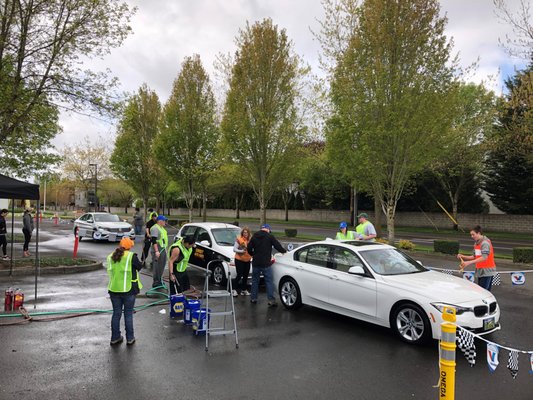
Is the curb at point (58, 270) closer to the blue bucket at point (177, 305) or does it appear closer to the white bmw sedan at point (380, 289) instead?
the blue bucket at point (177, 305)

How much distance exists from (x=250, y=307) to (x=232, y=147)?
615 inches

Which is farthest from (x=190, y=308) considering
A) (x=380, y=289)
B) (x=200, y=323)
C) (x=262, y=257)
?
(x=380, y=289)

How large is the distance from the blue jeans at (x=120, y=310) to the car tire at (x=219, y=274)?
4.39 meters

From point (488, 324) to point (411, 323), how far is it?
1060 mm

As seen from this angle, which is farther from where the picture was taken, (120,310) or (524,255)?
(524,255)

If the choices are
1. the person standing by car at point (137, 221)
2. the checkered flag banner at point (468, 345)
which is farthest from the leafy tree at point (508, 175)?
the checkered flag banner at point (468, 345)

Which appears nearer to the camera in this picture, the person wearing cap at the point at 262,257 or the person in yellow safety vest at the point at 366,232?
the person wearing cap at the point at 262,257

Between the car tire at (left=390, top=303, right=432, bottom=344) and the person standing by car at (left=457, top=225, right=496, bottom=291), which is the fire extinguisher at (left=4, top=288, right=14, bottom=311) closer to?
the car tire at (left=390, top=303, right=432, bottom=344)

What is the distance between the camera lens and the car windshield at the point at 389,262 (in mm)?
7060

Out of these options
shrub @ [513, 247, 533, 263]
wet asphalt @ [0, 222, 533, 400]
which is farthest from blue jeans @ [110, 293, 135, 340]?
shrub @ [513, 247, 533, 263]

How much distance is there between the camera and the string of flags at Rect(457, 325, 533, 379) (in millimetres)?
4281

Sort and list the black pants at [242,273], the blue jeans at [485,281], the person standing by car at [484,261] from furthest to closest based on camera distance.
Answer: the black pants at [242,273]
the blue jeans at [485,281]
the person standing by car at [484,261]

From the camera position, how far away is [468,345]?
516 cm

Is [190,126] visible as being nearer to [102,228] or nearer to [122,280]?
[102,228]
